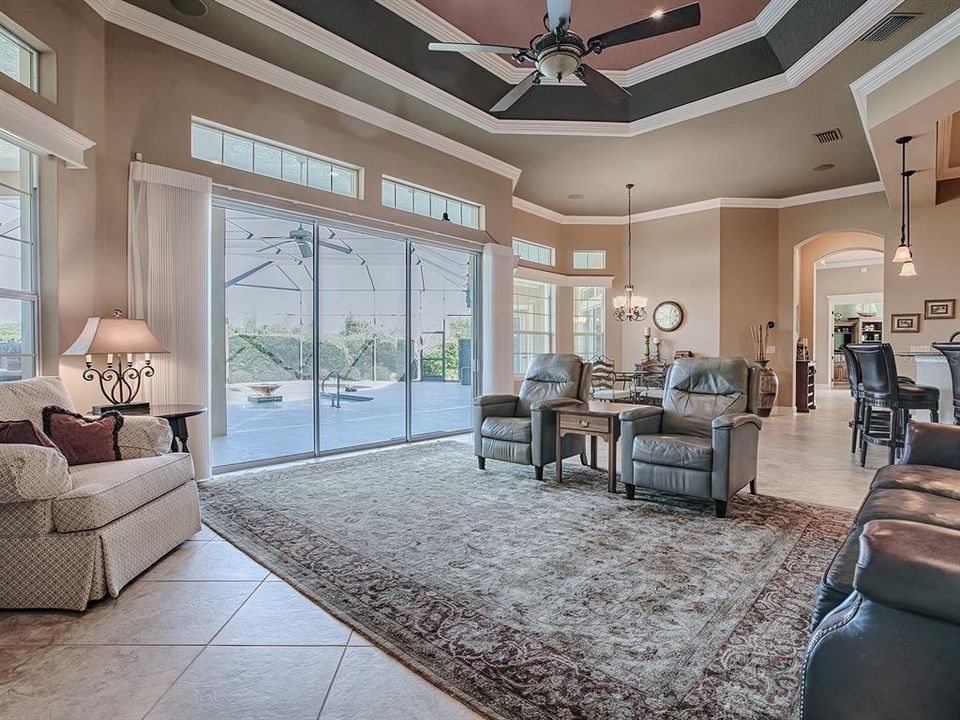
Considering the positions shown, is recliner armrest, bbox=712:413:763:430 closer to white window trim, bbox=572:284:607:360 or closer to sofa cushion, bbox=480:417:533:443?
sofa cushion, bbox=480:417:533:443

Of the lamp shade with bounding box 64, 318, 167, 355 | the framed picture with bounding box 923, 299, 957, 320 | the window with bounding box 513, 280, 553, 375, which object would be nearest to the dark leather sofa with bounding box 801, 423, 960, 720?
the lamp shade with bounding box 64, 318, 167, 355

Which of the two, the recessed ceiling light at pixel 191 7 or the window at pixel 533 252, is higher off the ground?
the recessed ceiling light at pixel 191 7

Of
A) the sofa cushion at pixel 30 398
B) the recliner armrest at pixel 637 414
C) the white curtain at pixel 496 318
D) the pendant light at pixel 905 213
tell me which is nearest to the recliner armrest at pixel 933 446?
the recliner armrest at pixel 637 414

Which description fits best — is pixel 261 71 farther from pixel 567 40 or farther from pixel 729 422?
pixel 729 422

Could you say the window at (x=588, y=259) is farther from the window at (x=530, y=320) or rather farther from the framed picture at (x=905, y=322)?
the framed picture at (x=905, y=322)

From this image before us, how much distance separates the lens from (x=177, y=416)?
11.8ft

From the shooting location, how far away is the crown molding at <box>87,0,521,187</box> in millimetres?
3791

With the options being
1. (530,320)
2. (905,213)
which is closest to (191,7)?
(530,320)

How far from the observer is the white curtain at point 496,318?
6.80 m

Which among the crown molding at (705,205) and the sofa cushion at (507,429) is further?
the crown molding at (705,205)

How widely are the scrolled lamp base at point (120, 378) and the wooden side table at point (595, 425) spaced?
3.19 meters

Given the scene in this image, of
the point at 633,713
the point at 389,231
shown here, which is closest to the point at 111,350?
the point at 389,231

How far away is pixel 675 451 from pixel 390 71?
411 cm

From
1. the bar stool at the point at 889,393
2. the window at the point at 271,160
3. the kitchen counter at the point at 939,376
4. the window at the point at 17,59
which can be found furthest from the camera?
the kitchen counter at the point at 939,376
